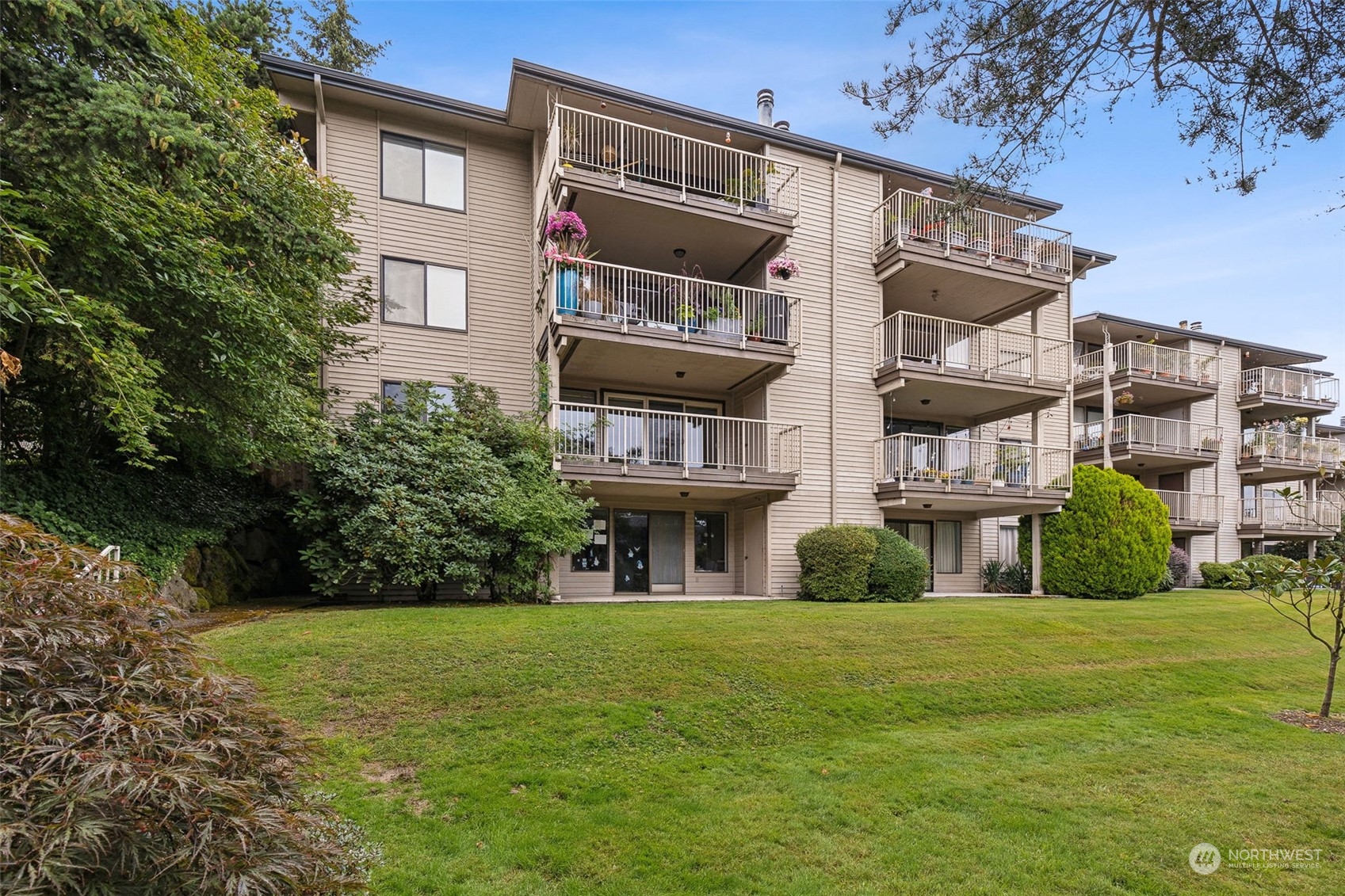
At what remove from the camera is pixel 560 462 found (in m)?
12.5

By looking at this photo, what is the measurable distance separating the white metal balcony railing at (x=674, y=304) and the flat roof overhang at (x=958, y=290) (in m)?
3.73

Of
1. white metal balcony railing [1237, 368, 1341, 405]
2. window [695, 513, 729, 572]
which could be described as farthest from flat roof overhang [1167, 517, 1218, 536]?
window [695, 513, 729, 572]

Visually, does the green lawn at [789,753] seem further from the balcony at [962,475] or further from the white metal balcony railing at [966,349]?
the white metal balcony railing at [966,349]

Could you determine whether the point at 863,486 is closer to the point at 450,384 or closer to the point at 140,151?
the point at 450,384

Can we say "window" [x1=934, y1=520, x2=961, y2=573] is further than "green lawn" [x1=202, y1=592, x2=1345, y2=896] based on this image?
Yes

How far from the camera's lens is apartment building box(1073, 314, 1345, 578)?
22.7m

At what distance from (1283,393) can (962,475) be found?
20.5 metres

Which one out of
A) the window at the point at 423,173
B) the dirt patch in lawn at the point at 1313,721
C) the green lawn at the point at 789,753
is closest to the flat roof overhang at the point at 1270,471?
the green lawn at the point at 789,753

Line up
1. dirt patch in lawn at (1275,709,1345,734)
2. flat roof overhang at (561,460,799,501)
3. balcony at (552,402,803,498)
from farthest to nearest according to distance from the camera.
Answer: balcony at (552,402,803,498) < flat roof overhang at (561,460,799,501) < dirt patch in lawn at (1275,709,1345,734)

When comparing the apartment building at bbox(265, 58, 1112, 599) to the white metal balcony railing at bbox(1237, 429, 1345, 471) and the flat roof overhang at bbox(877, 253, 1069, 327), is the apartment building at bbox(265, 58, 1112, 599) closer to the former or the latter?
the flat roof overhang at bbox(877, 253, 1069, 327)

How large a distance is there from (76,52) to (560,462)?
8.29 meters

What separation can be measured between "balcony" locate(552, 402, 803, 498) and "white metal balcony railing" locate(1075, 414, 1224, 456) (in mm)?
14421

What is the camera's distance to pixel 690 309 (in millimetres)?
13297

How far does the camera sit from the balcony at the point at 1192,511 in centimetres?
2214
